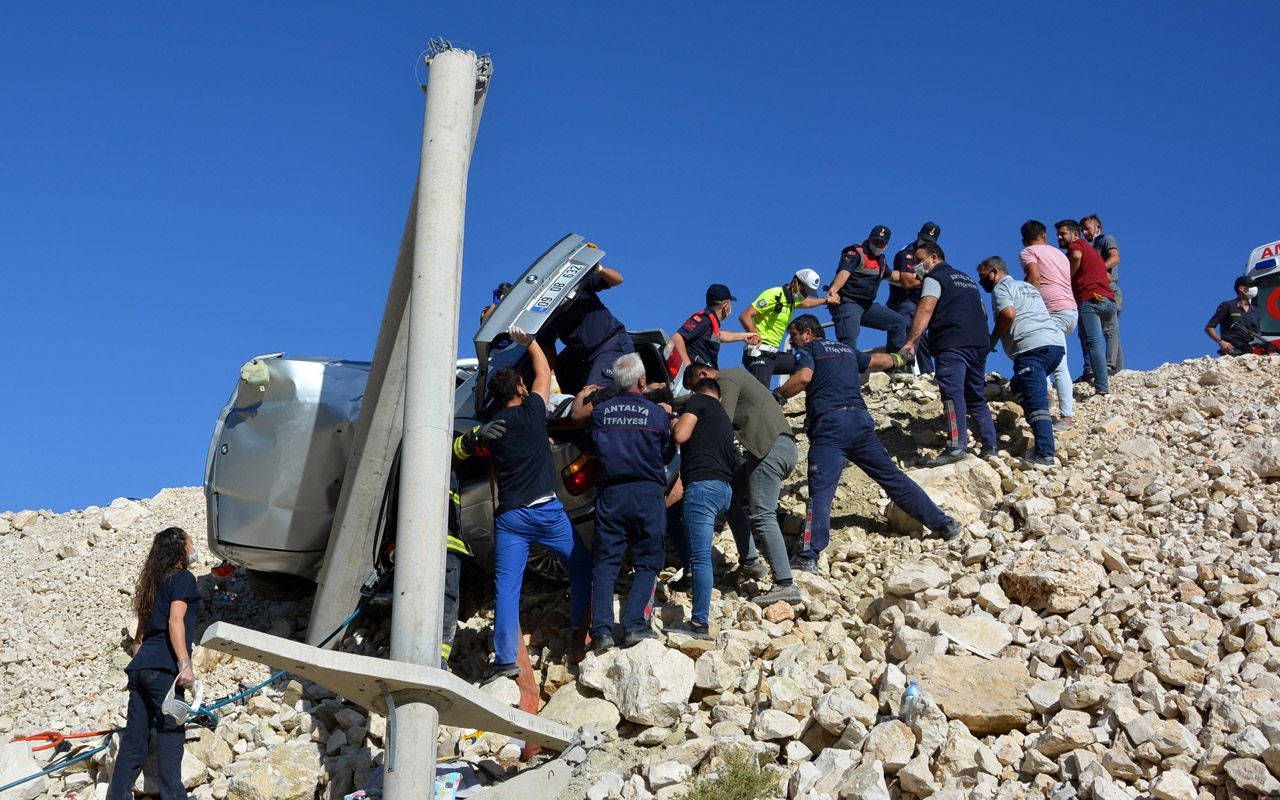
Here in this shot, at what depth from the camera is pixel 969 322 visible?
33.2 feet

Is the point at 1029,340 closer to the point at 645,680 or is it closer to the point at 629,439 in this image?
the point at 629,439

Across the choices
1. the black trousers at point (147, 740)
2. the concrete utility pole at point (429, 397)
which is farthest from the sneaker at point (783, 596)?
the black trousers at point (147, 740)

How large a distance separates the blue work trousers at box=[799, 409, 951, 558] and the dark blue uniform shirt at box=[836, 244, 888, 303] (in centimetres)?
319

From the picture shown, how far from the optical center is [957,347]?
10.1 m

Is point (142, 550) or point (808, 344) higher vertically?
point (808, 344)

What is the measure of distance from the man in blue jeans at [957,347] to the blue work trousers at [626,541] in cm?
332

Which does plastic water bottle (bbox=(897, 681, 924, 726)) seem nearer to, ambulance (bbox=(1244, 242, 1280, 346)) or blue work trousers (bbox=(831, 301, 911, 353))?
blue work trousers (bbox=(831, 301, 911, 353))

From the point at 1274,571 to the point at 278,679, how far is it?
6442mm

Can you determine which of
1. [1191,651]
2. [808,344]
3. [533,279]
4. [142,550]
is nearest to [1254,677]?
[1191,651]

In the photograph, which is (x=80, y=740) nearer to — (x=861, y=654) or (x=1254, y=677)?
(x=861, y=654)

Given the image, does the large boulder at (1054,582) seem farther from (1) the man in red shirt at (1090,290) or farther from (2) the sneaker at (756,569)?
(1) the man in red shirt at (1090,290)

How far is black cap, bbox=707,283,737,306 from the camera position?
1121cm

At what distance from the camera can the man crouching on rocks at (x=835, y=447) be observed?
29.0 ft

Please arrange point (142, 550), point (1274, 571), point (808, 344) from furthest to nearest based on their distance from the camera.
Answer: point (142, 550), point (808, 344), point (1274, 571)
